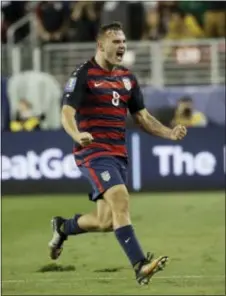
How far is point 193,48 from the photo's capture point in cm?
1894

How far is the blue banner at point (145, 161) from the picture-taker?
680 inches

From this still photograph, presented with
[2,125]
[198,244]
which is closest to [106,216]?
[198,244]

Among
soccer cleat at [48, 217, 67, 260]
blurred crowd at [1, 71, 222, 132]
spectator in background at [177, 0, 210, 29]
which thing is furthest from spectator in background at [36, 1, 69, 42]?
soccer cleat at [48, 217, 67, 260]

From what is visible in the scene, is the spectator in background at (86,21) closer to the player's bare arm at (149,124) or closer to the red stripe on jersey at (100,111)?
the player's bare arm at (149,124)

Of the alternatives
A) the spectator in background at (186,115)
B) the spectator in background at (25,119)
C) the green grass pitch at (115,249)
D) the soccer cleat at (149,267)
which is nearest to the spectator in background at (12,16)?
the spectator in background at (25,119)

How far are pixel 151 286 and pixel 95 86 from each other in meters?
2.28

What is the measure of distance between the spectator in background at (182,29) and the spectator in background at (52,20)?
1.88 m

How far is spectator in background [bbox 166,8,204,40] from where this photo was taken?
19562mm

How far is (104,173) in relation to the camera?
8.88m

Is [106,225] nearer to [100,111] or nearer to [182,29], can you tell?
[100,111]

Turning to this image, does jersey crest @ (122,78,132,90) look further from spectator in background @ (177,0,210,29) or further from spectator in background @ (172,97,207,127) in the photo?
spectator in background @ (177,0,210,29)

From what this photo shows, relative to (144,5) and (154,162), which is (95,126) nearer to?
(154,162)

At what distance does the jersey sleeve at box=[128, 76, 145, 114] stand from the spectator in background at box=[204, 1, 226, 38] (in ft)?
33.9

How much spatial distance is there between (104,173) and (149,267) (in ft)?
3.26
